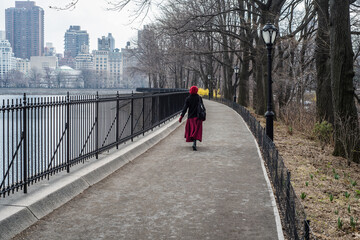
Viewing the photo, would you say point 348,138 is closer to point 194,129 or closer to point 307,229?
point 194,129

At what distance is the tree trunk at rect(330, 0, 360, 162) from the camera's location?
11570mm

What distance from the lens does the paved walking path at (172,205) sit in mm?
5477

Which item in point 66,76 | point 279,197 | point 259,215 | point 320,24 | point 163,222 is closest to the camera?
point 163,222

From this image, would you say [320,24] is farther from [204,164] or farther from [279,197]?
[279,197]

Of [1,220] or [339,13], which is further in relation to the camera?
[339,13]

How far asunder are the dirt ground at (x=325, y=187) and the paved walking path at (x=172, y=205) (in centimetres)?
73

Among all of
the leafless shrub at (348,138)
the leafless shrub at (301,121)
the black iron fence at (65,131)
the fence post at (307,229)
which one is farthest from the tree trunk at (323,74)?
the fence post at (307,229)

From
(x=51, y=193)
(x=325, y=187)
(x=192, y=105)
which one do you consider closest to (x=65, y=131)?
(x=51, y=193)

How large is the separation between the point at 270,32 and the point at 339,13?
79.9 inches

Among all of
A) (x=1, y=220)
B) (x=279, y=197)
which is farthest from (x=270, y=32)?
(x=1, y=220)

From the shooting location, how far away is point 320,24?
17078 mm

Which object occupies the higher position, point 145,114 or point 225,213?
point 145,114

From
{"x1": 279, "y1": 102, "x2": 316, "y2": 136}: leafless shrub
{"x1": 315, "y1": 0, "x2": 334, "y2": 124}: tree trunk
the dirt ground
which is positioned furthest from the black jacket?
{"x1": 279, "y1": 102, "x2": 316, "y2": 136}: leafless shrub

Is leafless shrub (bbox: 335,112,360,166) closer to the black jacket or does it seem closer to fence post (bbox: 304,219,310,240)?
the black jacket
